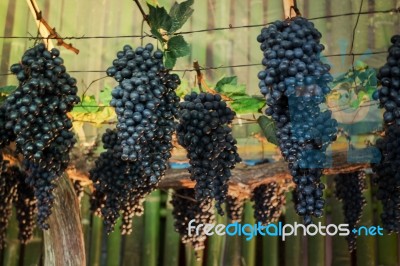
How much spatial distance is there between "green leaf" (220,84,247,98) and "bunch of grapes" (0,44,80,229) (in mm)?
625

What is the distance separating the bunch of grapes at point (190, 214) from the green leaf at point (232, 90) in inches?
25.6

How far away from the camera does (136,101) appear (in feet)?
5.14

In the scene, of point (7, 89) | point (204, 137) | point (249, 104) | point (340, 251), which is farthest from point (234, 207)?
point (7, 89)

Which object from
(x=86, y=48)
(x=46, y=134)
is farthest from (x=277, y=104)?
(x=86, y=48)

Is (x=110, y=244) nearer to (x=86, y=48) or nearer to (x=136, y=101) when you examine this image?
(x=86, y=48)

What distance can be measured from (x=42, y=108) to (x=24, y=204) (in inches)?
45.7

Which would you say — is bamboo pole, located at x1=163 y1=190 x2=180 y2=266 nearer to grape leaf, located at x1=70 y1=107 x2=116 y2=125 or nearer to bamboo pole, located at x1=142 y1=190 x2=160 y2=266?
bamboo pole, located at x1=142 y1=190 x2=160 y2=266

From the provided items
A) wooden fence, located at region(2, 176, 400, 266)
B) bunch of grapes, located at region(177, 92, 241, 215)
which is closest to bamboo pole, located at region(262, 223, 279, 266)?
wooden fence, located at region(2, 176, 400, 266)

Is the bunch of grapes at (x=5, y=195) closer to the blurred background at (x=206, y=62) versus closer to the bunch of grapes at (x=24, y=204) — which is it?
the bunch of grapes at (x=24, y=204)

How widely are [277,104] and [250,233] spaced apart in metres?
1.73

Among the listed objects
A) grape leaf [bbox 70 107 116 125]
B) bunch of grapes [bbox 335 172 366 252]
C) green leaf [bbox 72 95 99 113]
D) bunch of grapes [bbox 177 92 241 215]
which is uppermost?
green leaf [bbox 72 95 99 113]

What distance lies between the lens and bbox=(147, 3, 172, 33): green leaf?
1713 mm

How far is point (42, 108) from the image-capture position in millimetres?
1690

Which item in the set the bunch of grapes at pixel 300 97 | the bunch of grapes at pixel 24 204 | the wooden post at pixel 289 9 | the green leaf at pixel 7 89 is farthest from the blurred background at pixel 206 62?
the bunch of grapes at pixel 300 97
